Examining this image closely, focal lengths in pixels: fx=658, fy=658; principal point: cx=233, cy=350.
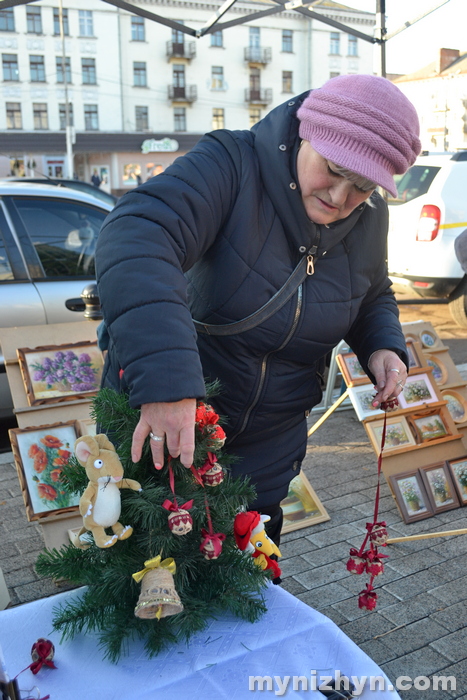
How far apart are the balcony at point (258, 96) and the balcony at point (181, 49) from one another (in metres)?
4.78

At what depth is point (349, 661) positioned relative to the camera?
1.34m

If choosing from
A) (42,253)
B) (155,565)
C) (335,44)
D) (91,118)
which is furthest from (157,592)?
(335,44)

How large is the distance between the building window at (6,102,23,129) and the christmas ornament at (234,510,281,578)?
44534mm

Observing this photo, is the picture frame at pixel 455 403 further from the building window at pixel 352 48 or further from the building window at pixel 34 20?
the building window at pixel 352 48

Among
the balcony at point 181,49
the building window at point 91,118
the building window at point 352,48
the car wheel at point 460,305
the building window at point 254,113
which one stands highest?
the building window at point 352,48

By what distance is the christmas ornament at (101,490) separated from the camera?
1.33 metres

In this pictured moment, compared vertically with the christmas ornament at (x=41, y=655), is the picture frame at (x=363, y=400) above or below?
below

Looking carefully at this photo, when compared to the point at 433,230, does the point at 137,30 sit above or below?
above

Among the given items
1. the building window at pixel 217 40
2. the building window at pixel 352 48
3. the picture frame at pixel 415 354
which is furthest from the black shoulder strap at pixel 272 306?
the building window at pixel 352 48

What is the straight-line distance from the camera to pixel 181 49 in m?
44.8

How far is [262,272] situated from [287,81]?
169 feet

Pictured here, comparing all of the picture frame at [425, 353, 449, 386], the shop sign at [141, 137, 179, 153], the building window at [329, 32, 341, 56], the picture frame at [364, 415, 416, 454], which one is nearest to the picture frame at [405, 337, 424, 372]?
the picture frame at [425, 353, 449, 386]

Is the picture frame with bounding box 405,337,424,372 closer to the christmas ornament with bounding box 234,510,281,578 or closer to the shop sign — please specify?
the christmas ornament with bounding box 234,510,281,578

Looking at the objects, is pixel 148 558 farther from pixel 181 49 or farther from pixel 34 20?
pixel 181 49
